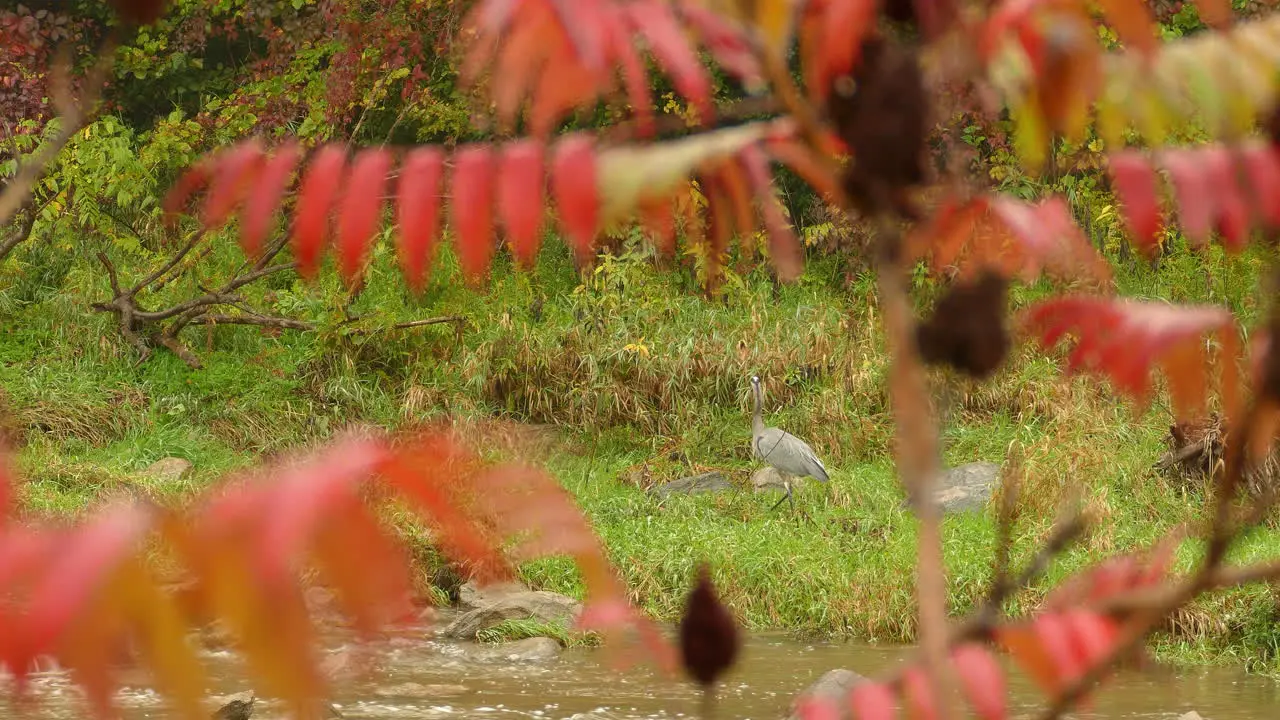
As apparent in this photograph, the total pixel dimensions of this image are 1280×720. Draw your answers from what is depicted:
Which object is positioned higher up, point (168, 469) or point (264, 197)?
point (264, 197)

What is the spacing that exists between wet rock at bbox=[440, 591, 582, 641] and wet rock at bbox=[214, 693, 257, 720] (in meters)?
1.90

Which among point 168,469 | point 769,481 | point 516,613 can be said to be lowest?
point 516,613

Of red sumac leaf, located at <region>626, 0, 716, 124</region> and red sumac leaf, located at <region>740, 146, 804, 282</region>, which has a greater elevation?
red sumac leaf, located at <region>626, 0, 716, 124</region>

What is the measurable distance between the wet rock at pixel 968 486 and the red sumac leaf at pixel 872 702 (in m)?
7.64

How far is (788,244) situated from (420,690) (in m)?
5.32

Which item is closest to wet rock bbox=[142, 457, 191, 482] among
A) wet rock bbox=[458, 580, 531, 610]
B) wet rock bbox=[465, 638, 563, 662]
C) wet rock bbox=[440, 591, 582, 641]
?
wet rock bbox=[458, 580, 531, 610]

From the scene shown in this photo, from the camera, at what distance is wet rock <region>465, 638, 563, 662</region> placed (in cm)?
680

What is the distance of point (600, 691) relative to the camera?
20.2ft

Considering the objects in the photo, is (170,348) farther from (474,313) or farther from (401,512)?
(401,512)

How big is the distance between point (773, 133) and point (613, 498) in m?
8.01

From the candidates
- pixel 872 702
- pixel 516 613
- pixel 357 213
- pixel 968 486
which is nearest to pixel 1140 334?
pixel 872 702

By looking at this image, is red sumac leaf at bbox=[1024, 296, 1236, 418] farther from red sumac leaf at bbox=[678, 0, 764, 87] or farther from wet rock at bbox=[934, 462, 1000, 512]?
wet rock at bbox=[934, 462, 1000, 512]

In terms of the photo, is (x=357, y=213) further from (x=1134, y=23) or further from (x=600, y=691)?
(x=600, y=691)

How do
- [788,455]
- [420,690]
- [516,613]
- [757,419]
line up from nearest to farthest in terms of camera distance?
1. [420,690]
2. [516,613]
3. [788,455]
4. [757,419]
